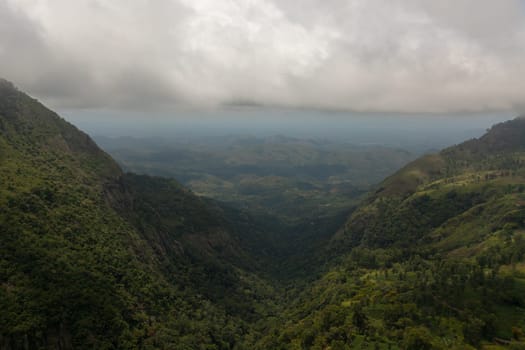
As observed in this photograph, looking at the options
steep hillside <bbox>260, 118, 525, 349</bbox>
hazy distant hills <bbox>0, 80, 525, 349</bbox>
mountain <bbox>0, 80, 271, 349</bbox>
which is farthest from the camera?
mountain <bbox>0, 80, 271, 349</bbox>

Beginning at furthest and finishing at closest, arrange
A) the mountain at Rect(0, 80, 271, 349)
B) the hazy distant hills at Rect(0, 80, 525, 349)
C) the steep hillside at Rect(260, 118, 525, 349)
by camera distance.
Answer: the mountain at Rect(0, 80, 271, 349), the hazy distant hills at Rect(0, 80, 525, 349), the steep hillside at Rect(260, 118, 525, 349)

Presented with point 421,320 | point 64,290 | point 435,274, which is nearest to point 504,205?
point 435,274

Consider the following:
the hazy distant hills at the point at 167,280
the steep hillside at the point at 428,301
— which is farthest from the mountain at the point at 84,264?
the steep hillside at the point at 428,301

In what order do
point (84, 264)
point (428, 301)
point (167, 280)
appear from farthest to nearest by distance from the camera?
1. point (167, 280)
2. point (84, 264)
3. point (428, 301)

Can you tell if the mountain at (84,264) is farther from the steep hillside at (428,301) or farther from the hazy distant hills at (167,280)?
the steep hillside at (428,301)

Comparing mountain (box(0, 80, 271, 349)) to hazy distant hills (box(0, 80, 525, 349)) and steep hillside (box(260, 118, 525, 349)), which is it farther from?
steep hillside (box(260, 118, 525, 349))

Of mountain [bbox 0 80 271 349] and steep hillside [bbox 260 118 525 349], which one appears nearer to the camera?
steep hillside [bbox 260 118 525 349]

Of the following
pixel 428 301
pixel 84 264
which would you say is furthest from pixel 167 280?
pixel 428 301

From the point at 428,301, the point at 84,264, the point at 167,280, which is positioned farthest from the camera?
the point at 167,280

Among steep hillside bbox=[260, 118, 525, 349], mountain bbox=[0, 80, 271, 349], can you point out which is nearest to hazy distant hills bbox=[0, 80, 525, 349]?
steep hillside bbox=[260, 118, 525, 349]

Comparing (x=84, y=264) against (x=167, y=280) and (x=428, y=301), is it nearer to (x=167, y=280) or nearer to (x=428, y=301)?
(x=167, y=280)
